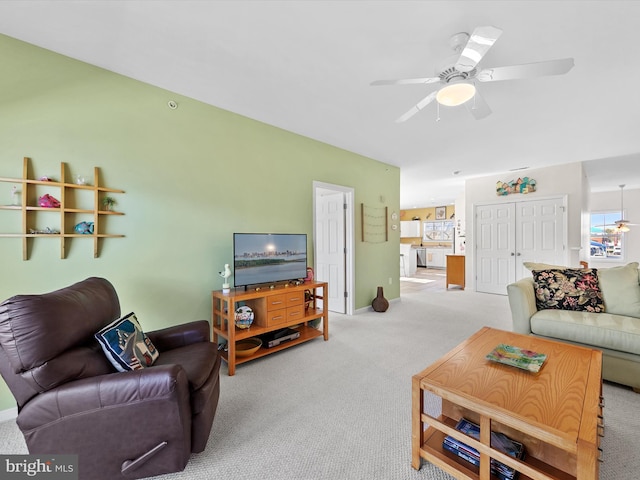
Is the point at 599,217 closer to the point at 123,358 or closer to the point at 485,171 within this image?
the point at 485,171

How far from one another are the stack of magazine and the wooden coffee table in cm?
3

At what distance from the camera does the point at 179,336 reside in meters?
1.98

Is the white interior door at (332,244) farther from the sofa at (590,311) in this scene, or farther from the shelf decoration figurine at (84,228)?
the shelf decoration figurine at (84,228)

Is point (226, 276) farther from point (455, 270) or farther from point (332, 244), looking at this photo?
point (455, 270)

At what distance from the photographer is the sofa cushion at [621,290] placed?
2416 mm

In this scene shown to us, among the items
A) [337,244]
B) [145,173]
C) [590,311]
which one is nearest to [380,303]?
[337,244]

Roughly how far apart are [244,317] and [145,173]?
1580mm

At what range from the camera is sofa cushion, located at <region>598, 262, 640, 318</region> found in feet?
7.93

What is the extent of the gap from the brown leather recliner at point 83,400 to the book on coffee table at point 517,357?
1.75m

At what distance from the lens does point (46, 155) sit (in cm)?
196

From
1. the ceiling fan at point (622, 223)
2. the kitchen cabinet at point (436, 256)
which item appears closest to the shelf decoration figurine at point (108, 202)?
the kitchen cabinet at point (436, 256)

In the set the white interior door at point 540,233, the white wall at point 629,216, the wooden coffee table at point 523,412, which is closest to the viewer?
the wooden coffee table at point 523,412

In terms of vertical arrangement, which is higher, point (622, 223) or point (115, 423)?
point (622, 223)

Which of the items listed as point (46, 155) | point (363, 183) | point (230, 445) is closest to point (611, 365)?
point (230, 445)
